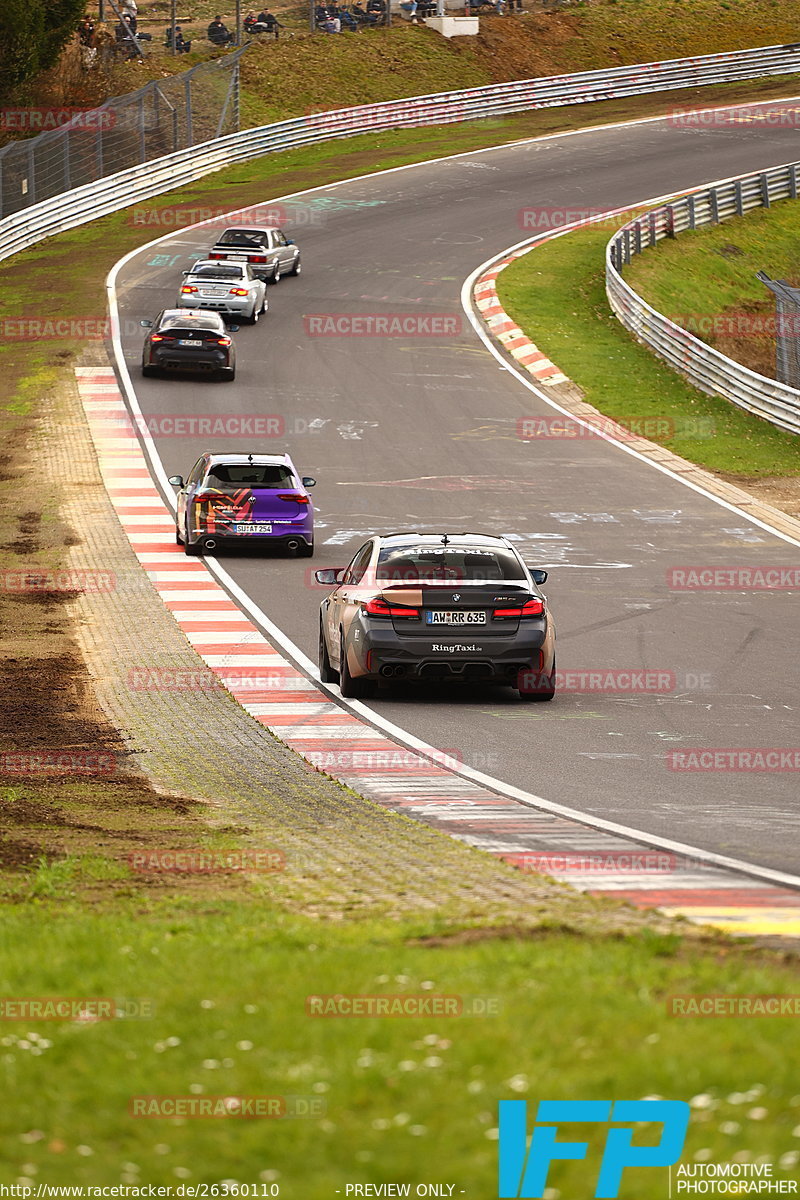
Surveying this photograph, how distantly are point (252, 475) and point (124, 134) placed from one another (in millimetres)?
36091

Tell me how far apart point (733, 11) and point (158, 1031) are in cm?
8725

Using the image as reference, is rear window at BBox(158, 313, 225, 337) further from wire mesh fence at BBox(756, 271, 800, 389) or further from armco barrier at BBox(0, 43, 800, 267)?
armco barrier at BBox(0, 43, 800, 267)

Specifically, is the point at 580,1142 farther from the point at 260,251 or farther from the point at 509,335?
the point at 260,251

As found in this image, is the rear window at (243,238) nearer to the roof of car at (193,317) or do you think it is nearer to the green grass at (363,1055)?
the roof of car at (193,317)

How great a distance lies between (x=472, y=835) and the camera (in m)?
9.82

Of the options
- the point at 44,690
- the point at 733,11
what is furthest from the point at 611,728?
the point at 733,11

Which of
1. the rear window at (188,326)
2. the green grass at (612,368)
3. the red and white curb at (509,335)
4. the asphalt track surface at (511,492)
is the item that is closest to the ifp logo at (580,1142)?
the asphalt track surface at (511,492)

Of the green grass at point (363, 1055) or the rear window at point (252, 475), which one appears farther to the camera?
the rear window at point (252, 475)

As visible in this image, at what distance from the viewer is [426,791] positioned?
1140 cm

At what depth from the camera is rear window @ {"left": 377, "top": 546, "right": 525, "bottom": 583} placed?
15039mm

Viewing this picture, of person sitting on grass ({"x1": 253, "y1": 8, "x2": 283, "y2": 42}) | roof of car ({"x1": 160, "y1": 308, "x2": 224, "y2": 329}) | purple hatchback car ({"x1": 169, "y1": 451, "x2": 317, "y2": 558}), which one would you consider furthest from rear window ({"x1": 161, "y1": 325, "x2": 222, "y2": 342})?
person sitting on grass ({"x1": 253, "y1": 8, "x2": 283, "y2": 42})

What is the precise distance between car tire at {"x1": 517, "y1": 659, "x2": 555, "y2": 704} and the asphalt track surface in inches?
5.7

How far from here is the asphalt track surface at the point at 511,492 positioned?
12578 millimetres

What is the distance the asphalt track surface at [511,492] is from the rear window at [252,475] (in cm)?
120
